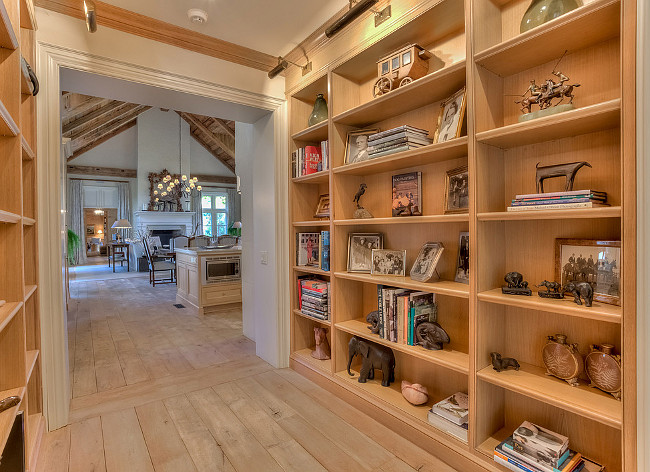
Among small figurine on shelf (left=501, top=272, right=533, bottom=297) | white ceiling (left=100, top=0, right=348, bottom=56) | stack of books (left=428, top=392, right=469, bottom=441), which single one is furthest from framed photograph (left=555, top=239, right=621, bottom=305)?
white ceiling (left=100, top=0, right=348, bottom=56)

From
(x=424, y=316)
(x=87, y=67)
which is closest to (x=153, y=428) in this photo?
(x=424, y=316)

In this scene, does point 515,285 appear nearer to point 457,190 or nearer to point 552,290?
point 552,290

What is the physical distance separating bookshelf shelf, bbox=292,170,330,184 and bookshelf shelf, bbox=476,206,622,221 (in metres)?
1.26

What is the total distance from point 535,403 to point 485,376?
0.34 m

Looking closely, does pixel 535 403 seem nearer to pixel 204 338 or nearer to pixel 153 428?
pixel 153 428

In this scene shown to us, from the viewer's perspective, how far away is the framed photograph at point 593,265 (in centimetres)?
134

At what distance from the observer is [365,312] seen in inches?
103

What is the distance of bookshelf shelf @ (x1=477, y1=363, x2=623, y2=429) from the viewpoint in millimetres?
1256

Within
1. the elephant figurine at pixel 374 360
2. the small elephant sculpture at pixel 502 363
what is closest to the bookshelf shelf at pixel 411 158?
the small elephant sculpture at pixel 502 363

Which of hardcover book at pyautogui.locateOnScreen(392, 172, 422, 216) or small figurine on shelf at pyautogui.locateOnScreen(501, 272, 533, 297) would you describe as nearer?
small figurine on shelf at pyautogui.locateOnScreen(501, 272, 533, 297)

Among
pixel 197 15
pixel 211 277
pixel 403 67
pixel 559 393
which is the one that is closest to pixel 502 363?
pixel 559 393

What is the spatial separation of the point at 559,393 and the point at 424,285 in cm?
72

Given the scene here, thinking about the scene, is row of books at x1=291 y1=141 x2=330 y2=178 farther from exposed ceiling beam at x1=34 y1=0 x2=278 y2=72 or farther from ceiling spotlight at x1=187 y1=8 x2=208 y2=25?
ceiling spotlight at x1=187 y1=8 x2=208 y2=25

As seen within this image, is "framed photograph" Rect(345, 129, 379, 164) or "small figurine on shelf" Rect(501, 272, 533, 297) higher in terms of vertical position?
"framed photograph" Rect(345, 129, 379, 164)
